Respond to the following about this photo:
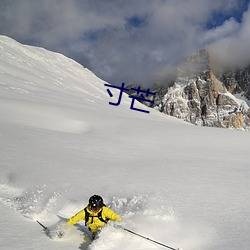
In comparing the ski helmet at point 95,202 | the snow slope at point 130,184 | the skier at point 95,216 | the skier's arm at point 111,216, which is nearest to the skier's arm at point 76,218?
the skier at point 95,216

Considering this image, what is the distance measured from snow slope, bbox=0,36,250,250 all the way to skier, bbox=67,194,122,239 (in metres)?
0.21

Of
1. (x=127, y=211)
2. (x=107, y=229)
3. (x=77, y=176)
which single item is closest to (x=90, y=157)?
(x=77, y=176)

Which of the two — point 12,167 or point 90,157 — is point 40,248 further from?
point 90,157

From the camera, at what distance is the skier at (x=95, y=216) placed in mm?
5742

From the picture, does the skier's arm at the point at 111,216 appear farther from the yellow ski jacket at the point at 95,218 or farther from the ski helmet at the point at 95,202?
the ski helmet at the point at 95,202

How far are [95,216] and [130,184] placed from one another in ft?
7.80

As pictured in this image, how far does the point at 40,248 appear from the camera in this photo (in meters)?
4.95

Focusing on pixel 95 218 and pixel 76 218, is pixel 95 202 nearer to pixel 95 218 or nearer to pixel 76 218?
pixel 95 218

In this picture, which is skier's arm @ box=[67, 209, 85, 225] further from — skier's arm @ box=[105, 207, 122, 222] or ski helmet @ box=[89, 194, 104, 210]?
skier's arm @ box=[105, 207, 122, 222]

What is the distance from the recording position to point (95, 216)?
5.84 metres

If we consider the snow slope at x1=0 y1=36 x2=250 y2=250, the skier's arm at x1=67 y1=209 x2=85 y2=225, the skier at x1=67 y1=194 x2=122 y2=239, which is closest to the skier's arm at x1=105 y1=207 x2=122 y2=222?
the skier at x1=67 y1=194 x2=122 y2=239

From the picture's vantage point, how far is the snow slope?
5422 millimetres

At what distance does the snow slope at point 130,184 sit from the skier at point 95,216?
21 centimetres

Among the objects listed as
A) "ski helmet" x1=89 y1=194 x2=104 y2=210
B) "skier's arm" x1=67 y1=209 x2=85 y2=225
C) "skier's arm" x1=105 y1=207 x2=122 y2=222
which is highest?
"ski helmet" x1=89 y1=194 x2=104 y2=210
